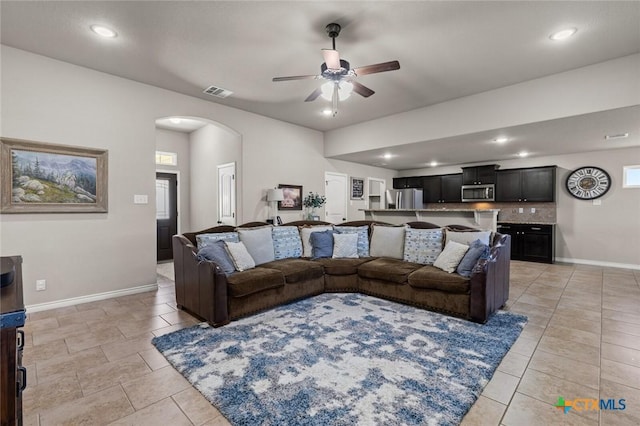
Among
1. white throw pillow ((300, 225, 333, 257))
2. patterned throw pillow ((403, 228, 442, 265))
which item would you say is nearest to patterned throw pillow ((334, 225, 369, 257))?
white throw pillow ((300, 225, 333, 257))

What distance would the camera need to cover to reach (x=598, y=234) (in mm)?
6324

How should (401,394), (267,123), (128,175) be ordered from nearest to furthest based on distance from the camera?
(401,394) → (128,175) → (267,123)

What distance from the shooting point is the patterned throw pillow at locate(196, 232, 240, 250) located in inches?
138

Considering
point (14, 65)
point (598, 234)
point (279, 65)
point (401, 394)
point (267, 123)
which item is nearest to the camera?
point (401, 394)

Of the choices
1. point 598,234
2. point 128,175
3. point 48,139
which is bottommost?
point 598,234

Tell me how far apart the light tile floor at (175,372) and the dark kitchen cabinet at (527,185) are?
347cm

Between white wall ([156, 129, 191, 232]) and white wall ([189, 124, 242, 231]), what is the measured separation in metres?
0.13

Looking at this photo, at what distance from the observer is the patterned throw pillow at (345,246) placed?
4336mm

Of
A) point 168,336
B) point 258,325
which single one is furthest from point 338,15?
point 168,336

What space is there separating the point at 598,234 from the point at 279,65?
7334mm

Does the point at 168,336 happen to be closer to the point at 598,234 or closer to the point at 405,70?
the point at 405,70

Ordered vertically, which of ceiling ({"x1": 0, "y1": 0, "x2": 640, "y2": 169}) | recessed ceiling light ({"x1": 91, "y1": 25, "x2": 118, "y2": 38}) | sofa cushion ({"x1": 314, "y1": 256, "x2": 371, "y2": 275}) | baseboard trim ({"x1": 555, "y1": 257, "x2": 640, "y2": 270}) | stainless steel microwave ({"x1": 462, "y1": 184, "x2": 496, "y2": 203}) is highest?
recessed ceiling light ({"x1": 91, "y1": 25, "x2": 118, "y2": 38})

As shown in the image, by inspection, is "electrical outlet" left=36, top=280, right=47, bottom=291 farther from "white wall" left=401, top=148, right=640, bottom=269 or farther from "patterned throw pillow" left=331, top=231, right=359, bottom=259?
"white wall" left=401, top=148, right=640, bottom=269

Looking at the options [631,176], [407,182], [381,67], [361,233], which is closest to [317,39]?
[381,67]
